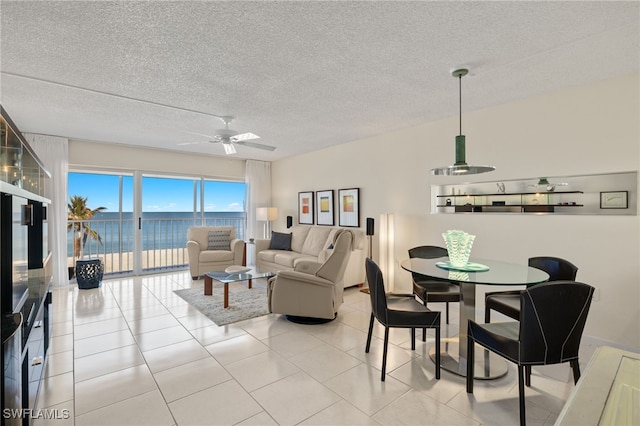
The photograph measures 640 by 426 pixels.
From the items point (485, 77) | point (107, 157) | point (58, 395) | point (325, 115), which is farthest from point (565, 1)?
point (107, 157)

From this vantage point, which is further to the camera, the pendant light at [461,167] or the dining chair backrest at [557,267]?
the dining chair backrest at [557,267]

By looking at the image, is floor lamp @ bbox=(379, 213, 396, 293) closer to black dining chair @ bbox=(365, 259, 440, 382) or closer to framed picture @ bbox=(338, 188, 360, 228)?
framed picture @ bbox=(338, 188, 360, 228)

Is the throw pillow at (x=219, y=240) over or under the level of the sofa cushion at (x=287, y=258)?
over

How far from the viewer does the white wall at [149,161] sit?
17.8ft

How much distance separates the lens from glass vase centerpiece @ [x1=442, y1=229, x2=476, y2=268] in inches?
105

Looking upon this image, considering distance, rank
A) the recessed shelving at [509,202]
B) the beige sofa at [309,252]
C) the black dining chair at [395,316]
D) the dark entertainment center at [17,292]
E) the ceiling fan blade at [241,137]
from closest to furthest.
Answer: the dark entertainment center at [17,292] < the black dining chair at [395,316] < the recessed shelving at [509,202] < the ceiling fan blade at [241,137] < the beige sofa at [309,252]

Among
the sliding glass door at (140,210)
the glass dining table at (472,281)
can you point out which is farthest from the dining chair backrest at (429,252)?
the sliding glass door at (140,210)

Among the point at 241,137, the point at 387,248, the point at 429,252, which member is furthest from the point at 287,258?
the point at 429,252

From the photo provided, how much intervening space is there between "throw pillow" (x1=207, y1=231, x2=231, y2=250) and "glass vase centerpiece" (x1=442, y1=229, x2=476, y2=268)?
4551 mm

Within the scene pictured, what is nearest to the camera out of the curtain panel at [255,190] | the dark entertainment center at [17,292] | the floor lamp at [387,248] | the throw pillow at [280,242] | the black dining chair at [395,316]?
the dark entertainment center at [17,292]

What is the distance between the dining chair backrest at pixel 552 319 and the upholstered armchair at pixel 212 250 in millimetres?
4891

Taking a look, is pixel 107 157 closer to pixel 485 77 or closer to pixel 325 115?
pixel 325 115

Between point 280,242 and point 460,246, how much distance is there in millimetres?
4063

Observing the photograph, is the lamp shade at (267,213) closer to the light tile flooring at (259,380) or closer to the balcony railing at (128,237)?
the balcony railing at (128,237)
